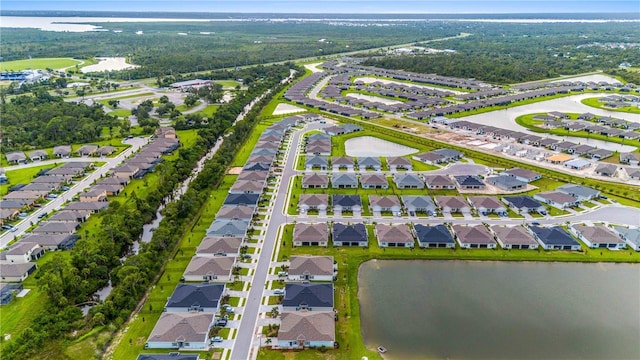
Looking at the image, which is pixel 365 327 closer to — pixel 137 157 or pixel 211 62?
pixel 137 157

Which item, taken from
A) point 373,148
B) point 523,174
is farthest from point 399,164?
point 523,174

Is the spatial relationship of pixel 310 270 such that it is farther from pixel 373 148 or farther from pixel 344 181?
pixel 373 148

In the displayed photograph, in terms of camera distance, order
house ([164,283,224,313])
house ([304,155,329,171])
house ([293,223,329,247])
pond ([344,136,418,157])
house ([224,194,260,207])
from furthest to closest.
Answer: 1. pond ([344,136,418,157])
2. house ([304,155,329,171])
3. house ([224,194,260,207])
4. house ([293,223,329,247])
5. house ([164,283,224,313])

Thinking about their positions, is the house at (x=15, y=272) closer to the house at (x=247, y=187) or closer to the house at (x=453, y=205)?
the house at (x=247, y=187)

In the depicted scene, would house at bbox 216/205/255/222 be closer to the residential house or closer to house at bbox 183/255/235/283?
house at bbox 183/255/235/283

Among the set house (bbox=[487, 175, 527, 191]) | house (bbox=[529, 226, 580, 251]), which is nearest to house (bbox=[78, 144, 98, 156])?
house (bbox=[487, 175, 527, 191])
